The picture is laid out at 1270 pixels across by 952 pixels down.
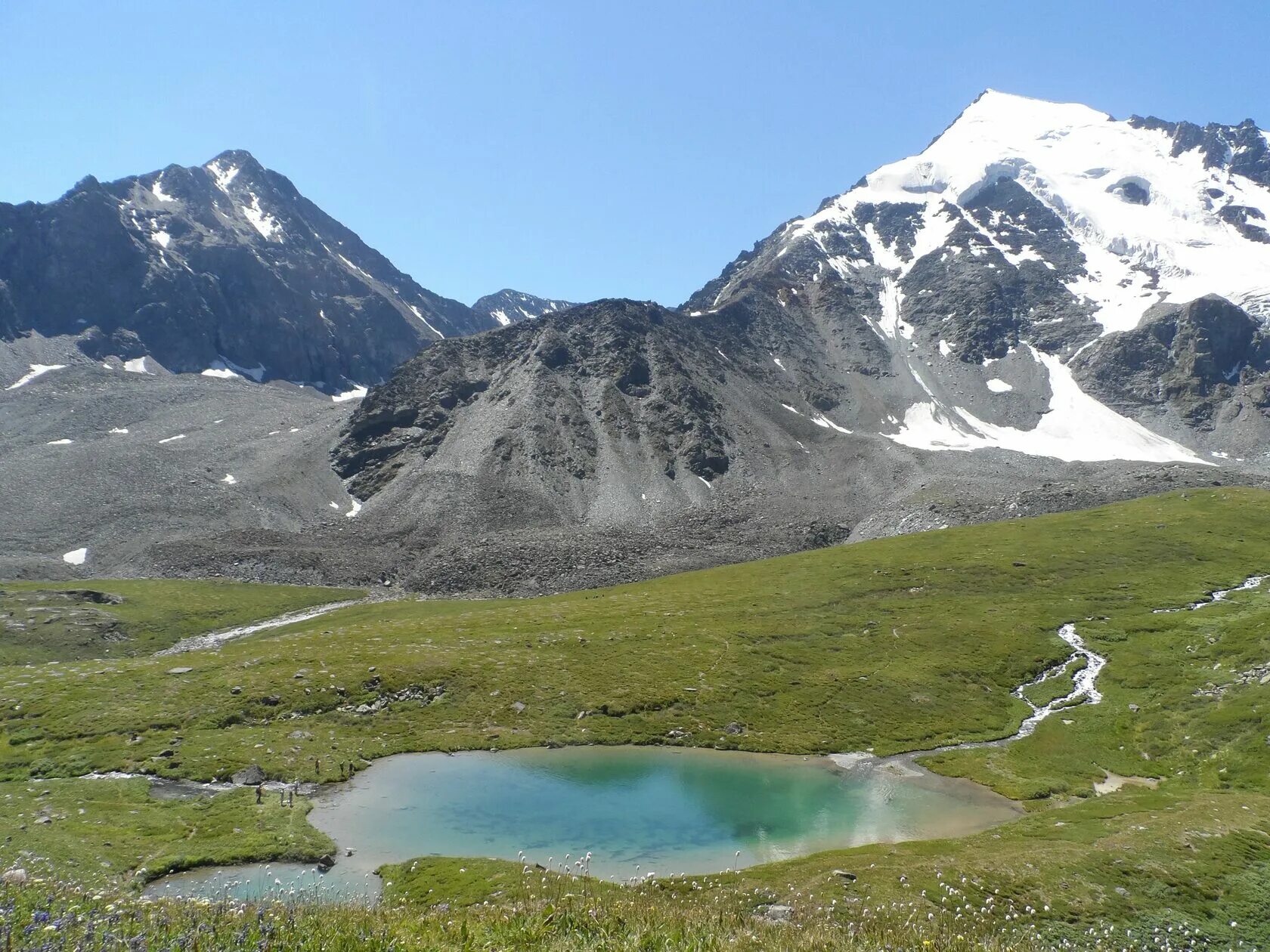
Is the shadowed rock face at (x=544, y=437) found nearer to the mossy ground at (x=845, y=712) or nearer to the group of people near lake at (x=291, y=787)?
the mossy ground at (x=845, y=712)

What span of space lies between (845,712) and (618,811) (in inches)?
834

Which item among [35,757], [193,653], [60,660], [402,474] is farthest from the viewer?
[402,474]

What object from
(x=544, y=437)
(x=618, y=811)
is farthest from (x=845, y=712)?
(x=544, y=437)

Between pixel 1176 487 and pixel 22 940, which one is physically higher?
pixel 22 940

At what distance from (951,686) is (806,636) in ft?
44.7

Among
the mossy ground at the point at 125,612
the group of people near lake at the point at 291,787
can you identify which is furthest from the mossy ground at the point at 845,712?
the mossy ground at the point at 125,612

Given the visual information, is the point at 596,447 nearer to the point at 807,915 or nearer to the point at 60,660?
the point at 60,660

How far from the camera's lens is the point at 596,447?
180875 millimetres

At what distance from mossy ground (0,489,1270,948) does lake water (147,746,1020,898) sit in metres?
2.26

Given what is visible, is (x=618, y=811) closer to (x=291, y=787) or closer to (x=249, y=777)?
(x=291, y=787)

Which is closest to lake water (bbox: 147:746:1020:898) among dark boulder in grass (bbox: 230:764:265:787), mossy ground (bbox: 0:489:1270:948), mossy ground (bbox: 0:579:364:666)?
mossy ground (bbox: 0:489:1270:948)

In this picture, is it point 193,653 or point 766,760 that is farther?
point 193,653

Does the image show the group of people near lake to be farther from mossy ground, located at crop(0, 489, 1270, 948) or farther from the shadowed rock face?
the shadowed rock face

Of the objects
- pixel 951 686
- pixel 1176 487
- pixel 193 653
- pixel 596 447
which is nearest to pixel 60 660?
pixel 193 653
